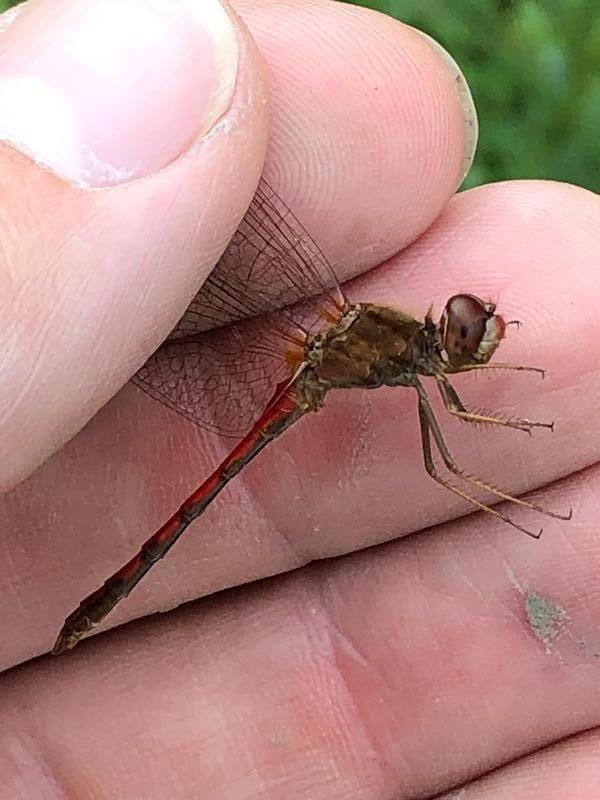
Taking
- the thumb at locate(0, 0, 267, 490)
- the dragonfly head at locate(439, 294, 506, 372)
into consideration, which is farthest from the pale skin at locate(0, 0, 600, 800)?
the thumb at locate(0, 0, 267, 490)

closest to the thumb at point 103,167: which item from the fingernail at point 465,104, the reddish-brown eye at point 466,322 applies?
the reddish-brown eye at point 466,322

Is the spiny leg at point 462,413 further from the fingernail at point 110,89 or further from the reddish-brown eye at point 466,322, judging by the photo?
the fingernail at point 110,89

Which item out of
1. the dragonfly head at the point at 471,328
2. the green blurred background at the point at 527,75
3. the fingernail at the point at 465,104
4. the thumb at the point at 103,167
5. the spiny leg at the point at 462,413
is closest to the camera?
the thumb at the point at 103,167

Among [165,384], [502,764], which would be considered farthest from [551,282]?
[502,764]

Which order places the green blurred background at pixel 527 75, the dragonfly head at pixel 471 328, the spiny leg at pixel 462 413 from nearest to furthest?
the dragonfly head at pixel 471 328 < the spiny leg at pixel 462 413 < the green blurred background at pixel 527 75

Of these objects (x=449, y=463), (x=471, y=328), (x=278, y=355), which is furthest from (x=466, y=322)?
(x=278, y=355)

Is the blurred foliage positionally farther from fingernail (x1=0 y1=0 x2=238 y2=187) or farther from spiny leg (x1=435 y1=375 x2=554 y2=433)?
fingernail (x1=0 y1=0 x2=238 y2=187)
